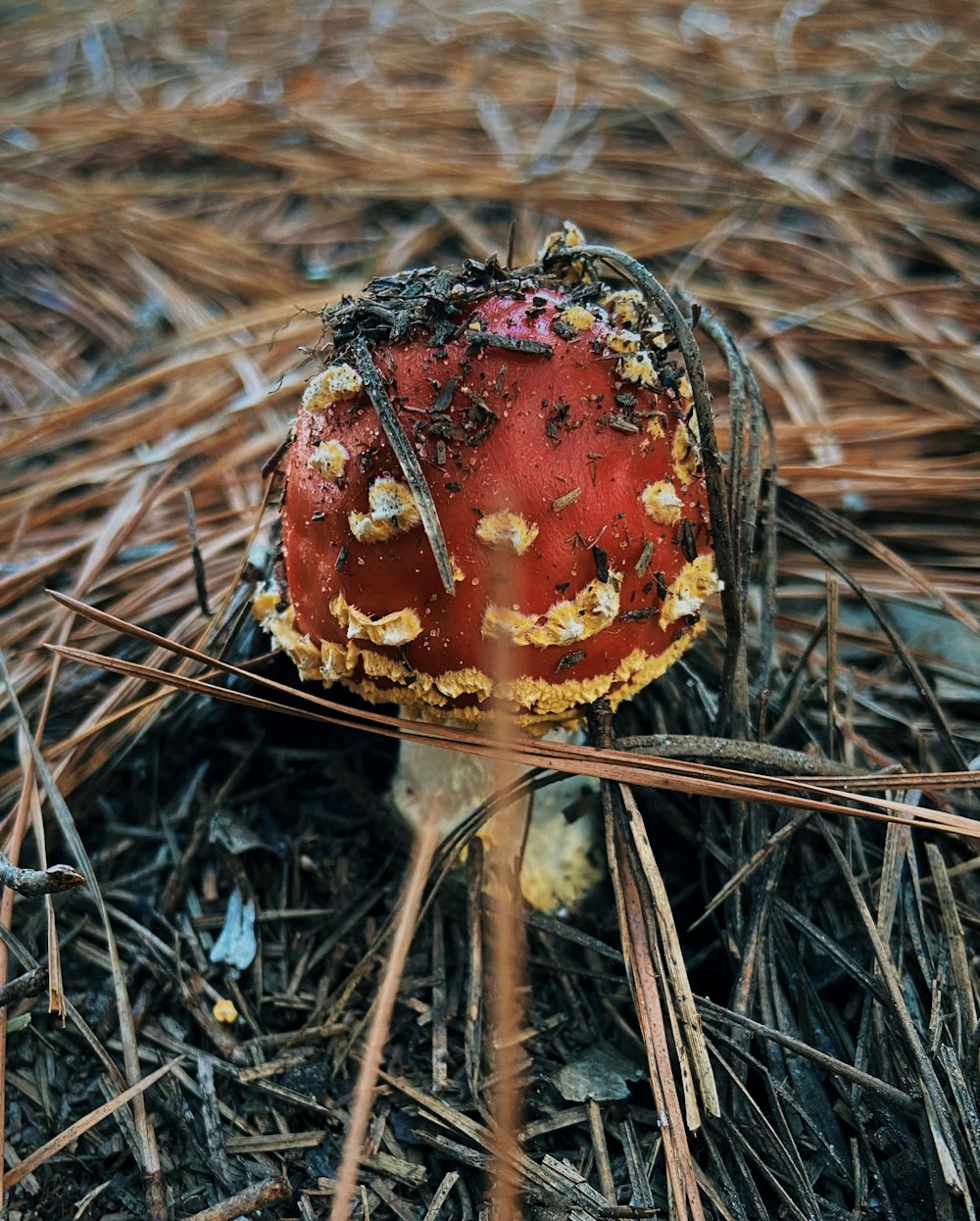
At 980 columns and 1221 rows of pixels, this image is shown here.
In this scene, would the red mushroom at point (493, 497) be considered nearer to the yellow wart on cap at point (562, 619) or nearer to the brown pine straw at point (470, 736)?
the yellow wart on cap at point (562, 619)

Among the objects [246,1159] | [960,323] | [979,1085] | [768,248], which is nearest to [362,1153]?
[246,1159]

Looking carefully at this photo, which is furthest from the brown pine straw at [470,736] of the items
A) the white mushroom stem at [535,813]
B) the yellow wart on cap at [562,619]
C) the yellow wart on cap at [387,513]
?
the yellow wart on cap at [387,513]

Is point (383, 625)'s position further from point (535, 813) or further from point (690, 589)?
point (535, 813)

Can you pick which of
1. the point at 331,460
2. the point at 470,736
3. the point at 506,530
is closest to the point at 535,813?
the point at 470,736

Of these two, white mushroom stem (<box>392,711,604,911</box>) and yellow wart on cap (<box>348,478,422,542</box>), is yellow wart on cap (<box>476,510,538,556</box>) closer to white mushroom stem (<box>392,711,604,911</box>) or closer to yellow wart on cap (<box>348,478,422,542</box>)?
yellow wart on cap (<box>348,478,422,542</box>)

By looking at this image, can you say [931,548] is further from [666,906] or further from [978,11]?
[978,11]

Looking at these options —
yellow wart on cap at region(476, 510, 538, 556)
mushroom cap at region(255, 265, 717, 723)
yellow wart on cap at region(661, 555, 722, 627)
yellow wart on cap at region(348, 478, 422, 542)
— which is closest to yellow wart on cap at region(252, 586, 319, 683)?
mushroom cap at region(255, 265, 717, 723)
